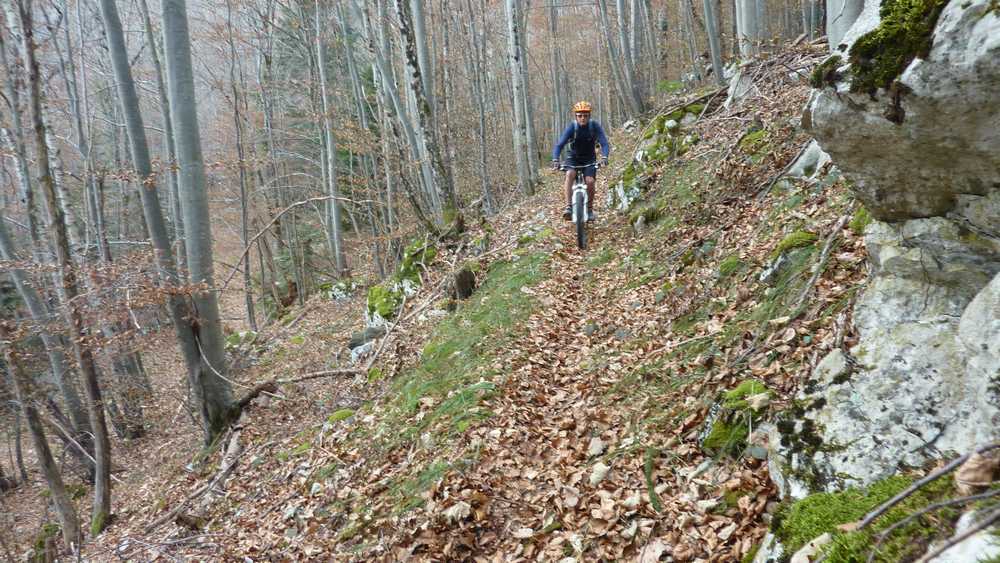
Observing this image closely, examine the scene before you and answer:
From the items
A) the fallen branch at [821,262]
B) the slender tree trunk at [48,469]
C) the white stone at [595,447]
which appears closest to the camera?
the fallen branch at [821,262]

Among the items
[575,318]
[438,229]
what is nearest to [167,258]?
[438,229]

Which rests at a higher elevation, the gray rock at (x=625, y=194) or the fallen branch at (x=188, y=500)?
the gray rock at (x=625, y=194)

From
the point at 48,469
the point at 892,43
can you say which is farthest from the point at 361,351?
the point at 892,43

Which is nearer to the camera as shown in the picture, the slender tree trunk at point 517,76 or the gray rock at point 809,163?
the gray rock at point 809,163

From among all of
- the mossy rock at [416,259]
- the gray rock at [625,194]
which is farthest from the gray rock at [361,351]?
the gray rock at [625,194]

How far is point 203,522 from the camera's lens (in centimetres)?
552

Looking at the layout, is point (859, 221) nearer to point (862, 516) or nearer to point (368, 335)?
point (862, 516)

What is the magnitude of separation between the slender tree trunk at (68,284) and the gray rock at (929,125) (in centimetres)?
796

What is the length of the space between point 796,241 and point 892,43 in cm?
217

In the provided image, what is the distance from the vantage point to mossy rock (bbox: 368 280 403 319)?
31.4ft

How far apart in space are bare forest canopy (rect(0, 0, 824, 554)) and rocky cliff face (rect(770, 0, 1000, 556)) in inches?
258

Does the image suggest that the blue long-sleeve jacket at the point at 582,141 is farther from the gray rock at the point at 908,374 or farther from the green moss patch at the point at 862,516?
the green moss patch at the point at 862,516

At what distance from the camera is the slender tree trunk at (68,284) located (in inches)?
235

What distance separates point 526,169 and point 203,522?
11.9m
